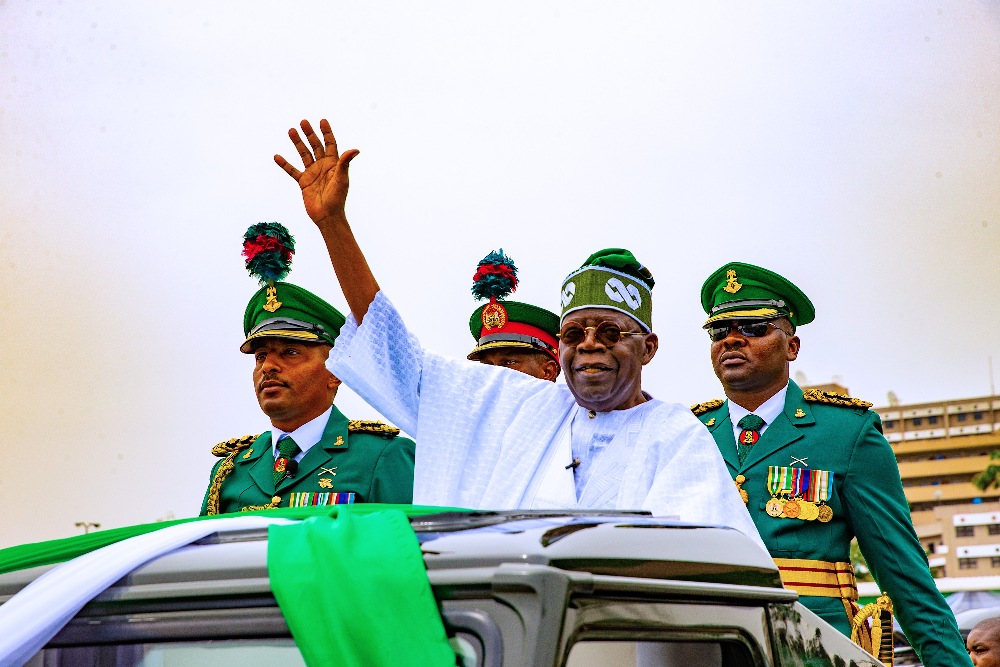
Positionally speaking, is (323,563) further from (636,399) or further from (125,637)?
(636,399)

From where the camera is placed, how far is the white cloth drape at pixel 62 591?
4.81 feet

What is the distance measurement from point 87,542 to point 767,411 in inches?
141

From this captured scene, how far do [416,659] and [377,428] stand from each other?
4200 millimetres

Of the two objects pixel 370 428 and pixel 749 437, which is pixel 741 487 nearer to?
pixel 749 437

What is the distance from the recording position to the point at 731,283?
4965mm

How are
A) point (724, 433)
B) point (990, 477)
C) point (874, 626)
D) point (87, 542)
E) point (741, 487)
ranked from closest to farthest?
point (87, 542), point (874, 626), point (741, 487), point (724, 433), point (990, 477)

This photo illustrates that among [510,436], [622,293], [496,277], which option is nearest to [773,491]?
[622,293]

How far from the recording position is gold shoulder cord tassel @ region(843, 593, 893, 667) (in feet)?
13.8

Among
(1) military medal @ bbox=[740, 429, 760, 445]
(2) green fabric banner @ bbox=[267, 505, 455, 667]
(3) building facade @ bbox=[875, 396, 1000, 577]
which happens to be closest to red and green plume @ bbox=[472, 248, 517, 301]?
(1) military medal @ bbox=[740, 429, 760, 445]

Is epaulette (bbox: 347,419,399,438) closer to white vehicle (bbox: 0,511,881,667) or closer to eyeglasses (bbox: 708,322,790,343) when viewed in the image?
eyeglasses (bbox: 708,322,790,343)

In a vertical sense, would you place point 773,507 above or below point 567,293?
below

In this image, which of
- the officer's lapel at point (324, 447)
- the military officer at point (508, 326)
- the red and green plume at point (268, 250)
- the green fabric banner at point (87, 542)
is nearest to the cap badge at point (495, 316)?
the military officer at point (508, 326)

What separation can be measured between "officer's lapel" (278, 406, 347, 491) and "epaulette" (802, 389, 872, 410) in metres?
2.24

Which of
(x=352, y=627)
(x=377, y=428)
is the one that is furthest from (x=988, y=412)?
(x=352, y=627)
